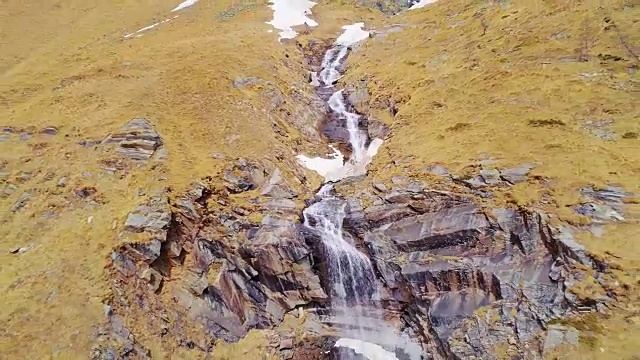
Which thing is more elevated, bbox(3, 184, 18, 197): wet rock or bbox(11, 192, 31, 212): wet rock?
bbox(3, 184, 18, 197): wet rock

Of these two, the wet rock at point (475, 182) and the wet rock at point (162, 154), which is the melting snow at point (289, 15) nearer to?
the wet rock at point (162, 154)

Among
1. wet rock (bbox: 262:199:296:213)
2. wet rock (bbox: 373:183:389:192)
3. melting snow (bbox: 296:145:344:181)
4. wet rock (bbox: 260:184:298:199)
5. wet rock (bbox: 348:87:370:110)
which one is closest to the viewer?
wet rock (bbox: 373:183:389:192)

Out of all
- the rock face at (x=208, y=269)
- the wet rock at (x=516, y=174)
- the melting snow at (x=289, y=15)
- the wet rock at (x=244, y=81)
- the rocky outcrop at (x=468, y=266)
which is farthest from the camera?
the melting snow at (x=289, y=15)

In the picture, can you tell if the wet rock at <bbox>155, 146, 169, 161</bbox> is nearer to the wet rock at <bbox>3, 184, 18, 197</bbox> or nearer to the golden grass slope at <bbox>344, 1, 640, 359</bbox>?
the wet rock at <bbox>3, 184, 18, 197</bbox>

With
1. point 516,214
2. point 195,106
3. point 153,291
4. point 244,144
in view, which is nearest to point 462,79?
point 516,214

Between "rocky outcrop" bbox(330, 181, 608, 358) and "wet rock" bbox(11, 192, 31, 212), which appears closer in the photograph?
"rocky outcrop" bbox(330, 181, 608, 358)

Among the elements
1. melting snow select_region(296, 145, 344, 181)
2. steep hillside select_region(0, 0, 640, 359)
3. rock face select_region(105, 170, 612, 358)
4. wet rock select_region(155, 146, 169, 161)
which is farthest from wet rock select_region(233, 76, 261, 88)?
rock face select_region(105, 170, 612, 358)

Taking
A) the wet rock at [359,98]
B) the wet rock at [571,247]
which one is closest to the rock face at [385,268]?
the wet rock at [571,247]
